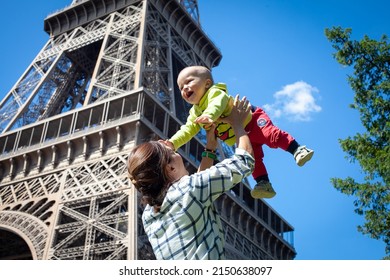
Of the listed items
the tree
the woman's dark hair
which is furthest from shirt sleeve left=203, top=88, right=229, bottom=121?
the tree

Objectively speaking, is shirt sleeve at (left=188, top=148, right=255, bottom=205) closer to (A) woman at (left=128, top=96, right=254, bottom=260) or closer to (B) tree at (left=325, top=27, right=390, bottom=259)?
(A) woman at (left=128, top=96, right=254, bottom=260)

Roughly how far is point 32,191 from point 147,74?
24.2ft

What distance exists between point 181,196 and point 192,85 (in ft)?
2.90

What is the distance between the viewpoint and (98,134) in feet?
60.5

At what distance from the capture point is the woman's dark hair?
9.04 ft

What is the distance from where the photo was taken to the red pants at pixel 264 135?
334 cm

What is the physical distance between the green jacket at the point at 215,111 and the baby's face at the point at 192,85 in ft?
0.14

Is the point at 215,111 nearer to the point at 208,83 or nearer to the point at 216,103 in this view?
the point at 216,103

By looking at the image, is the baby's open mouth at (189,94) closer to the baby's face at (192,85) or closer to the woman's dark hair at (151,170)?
the baby's face at (192,85)

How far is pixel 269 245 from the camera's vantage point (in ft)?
84.4

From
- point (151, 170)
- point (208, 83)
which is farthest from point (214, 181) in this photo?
point (208, 83)

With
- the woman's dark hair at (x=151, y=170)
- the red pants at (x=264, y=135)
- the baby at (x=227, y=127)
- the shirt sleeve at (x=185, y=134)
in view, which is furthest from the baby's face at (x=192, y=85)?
the woman's dark hair at (x=151, y=170)

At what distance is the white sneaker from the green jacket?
15.5 inches
